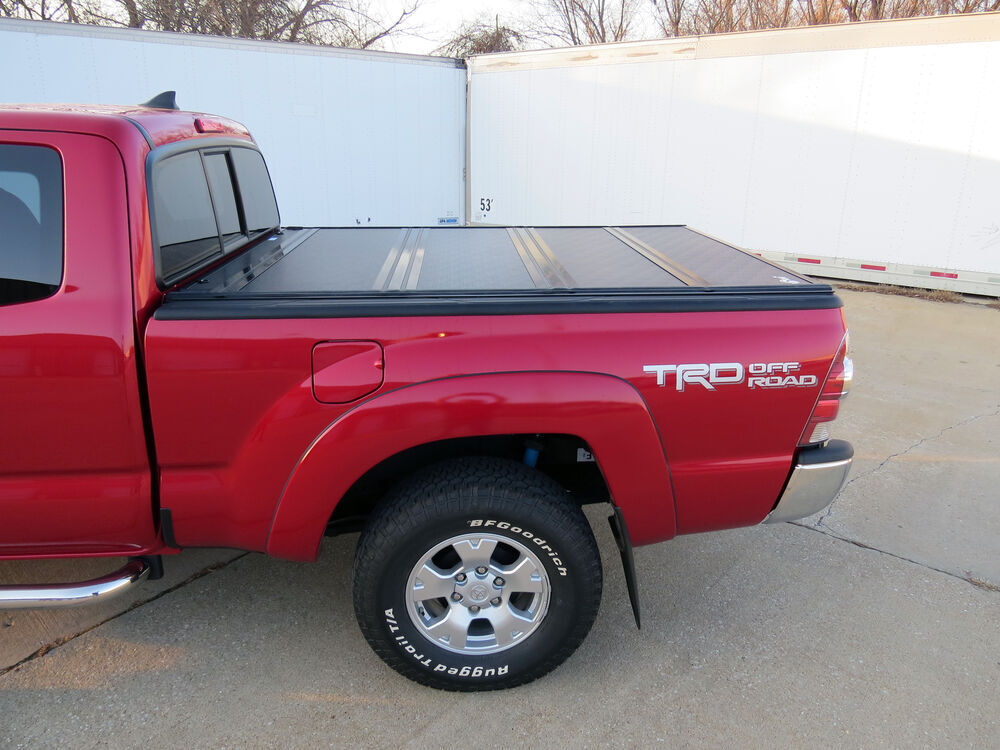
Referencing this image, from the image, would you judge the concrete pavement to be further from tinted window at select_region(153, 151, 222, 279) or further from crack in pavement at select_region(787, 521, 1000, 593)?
tinted window at select_region(153, 151, 222, 279)

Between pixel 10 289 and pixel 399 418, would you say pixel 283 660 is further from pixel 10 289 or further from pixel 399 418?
pixel 10 289

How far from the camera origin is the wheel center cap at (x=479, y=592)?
2.35 m

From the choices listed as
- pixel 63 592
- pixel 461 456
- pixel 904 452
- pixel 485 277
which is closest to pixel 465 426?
pixel 461 456

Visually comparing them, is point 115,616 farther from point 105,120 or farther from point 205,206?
point 105,120

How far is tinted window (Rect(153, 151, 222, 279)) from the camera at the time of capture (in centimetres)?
225

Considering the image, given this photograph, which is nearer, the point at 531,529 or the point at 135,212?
the point at 135,212

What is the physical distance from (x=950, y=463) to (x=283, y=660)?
3946mm

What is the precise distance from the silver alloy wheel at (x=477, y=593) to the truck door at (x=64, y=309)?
101 cm

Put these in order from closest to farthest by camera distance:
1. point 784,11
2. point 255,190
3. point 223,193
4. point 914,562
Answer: point 223,193 < point 914,562 < point 255,190 < point 784,11

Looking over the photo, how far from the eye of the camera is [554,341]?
218 centimetres

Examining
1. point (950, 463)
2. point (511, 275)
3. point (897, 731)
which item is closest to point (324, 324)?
point (511, 275)

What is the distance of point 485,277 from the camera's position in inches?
101

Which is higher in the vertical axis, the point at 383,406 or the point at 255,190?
the point at 255,190

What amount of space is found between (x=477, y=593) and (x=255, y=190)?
7.52ft
